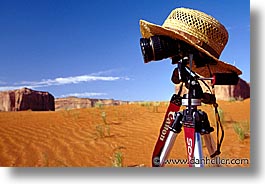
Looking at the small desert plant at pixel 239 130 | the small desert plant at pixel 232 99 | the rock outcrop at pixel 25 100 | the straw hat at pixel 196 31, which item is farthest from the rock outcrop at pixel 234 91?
the rock outcrop at pixel 25 100

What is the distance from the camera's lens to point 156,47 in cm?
232

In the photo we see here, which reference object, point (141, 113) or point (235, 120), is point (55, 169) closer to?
point (141, 113)

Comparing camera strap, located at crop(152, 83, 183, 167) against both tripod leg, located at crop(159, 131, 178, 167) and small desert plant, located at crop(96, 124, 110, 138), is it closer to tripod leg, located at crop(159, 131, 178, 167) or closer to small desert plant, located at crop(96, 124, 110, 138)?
tripod leg, located at crop(159, 131, 178, 167)

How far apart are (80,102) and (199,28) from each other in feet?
3.36

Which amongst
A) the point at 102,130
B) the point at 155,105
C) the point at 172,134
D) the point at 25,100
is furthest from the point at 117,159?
the point at 172,134

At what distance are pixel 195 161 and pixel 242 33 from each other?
0.85 m

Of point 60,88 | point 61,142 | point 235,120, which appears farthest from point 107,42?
point 235,120

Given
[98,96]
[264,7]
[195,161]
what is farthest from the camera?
[98,96]

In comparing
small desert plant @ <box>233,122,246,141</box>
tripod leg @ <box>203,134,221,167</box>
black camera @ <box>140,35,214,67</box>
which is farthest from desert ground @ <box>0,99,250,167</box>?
black camera @ <box>140,35,214,67</box>

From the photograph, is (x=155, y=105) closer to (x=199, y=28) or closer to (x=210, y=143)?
(x=210, y=143)

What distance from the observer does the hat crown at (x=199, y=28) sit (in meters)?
2.38

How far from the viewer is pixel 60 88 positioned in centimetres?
308

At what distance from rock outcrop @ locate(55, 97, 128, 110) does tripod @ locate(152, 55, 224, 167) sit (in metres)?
0.66

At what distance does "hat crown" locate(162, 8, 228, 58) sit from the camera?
7.82 ft
